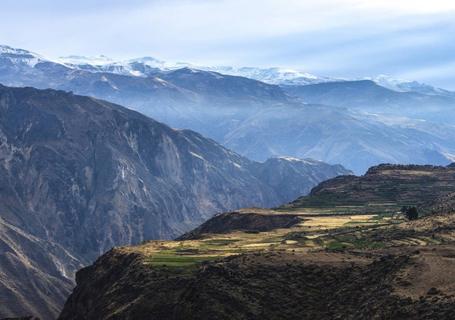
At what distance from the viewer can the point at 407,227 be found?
538ft

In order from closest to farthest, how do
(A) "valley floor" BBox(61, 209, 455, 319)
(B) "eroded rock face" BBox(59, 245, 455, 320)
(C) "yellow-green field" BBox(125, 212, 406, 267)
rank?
(B) "eroded rock face" BBox(59, 245, 455, 320)
(A) "valley floor" BBox(61, 209, 455, 319)
(C) "yellow-green field" BBox(125, 212, 406, 267)

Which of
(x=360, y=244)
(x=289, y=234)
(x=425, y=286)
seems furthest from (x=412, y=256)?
(x=289, y=234)

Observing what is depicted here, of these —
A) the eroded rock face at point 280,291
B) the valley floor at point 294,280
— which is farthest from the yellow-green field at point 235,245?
the eroded rock face at point 280,291

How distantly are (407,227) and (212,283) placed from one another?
198ft

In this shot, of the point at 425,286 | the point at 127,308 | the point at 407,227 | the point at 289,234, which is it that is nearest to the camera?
the point at 425,286

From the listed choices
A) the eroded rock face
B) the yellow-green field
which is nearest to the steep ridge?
the eroded rock face

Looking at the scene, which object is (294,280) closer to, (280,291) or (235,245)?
(280,291)

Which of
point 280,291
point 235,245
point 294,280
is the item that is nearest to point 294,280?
point 294,280

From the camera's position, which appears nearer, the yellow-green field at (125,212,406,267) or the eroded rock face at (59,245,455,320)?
the eroded rock face at (59,245,455,320)

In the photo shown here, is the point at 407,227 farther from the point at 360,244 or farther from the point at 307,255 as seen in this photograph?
the point at 307,255

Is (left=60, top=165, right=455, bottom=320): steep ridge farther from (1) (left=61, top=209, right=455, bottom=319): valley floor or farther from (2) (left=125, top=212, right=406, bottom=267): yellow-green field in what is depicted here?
(2) (left=125, top=212, right=406, bottom=267): yellow-green field

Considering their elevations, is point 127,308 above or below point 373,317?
below

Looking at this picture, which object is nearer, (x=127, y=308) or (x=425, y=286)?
(x=425, y=286)

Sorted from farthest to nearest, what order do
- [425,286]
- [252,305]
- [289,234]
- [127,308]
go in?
1. [289,234]
2. [127,308]
3. [252,305]
4. [425,286]
